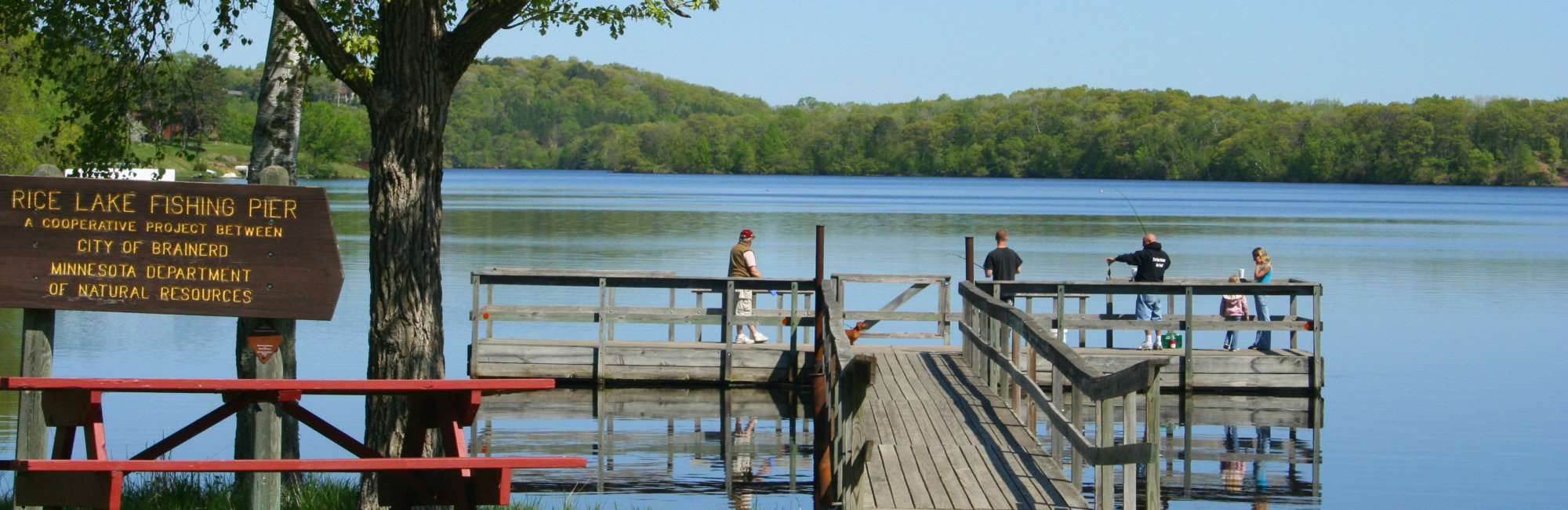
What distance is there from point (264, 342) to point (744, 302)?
1203cm

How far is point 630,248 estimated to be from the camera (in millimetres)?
46625

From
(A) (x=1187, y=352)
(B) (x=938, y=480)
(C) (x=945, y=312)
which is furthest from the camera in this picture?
(C) (x=945, y=312)

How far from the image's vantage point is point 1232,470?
1461cm

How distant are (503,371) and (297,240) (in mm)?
11101

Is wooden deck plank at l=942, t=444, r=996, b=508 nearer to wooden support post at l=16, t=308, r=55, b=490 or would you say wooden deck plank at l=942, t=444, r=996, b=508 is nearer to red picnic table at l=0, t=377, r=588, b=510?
red picnic table at l=0, t=377, r=588, b=510

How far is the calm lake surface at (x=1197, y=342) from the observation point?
47.2 ft

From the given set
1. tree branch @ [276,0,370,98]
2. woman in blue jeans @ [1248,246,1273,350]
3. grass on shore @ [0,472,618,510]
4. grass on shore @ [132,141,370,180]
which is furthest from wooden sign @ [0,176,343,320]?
grass on shore @ [132,141,370,180]

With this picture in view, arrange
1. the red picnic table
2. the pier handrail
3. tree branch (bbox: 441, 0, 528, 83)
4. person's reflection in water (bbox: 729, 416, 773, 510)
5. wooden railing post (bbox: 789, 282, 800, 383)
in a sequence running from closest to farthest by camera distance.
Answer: the red picnic table < the pier handrail < tree branch (bbox: 441, 0, 528, 83) < person's reflection in water (bbox: 729, 416, 773, 510) < wooden railing post (bbox: 789, 282, 800, 383)

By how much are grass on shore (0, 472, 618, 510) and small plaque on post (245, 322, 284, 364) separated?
1651 mm

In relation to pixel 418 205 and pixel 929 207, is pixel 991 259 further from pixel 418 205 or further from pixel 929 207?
pixel 929 207

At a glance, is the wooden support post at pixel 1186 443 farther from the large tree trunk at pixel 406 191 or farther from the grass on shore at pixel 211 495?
the large tree trunk at pixel 406 191

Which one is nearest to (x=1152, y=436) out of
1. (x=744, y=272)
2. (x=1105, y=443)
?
(x=1105, y=443)

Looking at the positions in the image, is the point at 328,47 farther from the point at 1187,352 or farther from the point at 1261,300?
the point at 1261,300

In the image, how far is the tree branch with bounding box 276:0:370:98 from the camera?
8039 mm
